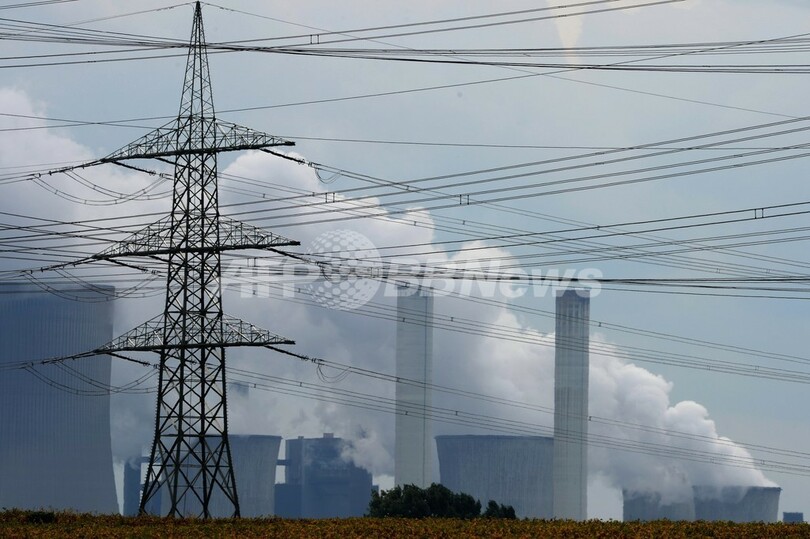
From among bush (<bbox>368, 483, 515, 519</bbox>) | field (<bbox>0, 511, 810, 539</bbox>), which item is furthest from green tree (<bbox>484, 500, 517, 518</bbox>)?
field (<bbox>0, 511, 810, 539</bbox>)

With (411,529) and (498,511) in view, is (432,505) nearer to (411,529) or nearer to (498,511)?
(498,511)

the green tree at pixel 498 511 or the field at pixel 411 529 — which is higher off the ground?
the field at pixel 411 529

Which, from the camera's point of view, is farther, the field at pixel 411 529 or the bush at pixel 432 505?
the bush at pixel 432 505

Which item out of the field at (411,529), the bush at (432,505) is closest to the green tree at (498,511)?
the bush at (432,505)

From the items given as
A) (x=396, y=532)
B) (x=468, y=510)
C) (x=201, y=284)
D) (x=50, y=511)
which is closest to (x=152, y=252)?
(x=201, y=284)

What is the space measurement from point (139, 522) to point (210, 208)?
17.5 meters

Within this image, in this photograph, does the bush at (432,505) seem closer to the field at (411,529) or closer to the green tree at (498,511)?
the green tree at (498,511)

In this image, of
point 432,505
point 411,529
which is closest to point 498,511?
point 432,505

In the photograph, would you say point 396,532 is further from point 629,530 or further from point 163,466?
point 163,466

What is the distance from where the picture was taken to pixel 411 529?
36500 mm

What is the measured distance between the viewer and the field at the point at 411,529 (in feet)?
119

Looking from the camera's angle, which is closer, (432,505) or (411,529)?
(411,529)

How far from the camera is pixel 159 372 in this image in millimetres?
55719

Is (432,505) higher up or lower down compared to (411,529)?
lower down
